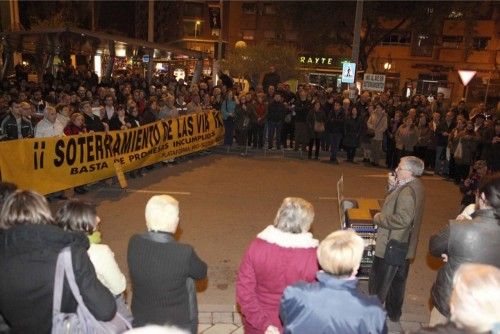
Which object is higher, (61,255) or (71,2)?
(71,2)

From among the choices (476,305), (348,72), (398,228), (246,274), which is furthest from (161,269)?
(348,72)

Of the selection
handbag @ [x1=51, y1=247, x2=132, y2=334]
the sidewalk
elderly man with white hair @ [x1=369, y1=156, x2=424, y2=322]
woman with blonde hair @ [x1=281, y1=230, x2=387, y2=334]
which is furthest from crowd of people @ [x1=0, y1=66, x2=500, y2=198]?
woman with blonde hair @ [x1=281, y1=230, x2=387, y2=334]

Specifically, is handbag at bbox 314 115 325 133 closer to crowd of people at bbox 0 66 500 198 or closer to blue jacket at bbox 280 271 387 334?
crowd of people at bbox 0 66 500 198

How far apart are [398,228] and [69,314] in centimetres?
334

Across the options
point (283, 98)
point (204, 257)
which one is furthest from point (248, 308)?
point (283, 98)

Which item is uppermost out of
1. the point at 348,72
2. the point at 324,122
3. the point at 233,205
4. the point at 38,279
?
the point at 348,72

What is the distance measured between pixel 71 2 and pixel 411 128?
3518 centimetres

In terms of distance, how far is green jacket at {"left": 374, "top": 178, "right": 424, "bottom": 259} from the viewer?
5160mm

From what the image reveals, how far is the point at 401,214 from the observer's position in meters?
5.16

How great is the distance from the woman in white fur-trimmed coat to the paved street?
6.29 ft

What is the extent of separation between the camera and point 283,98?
54.1ft

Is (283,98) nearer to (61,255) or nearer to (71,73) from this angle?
(71,73)

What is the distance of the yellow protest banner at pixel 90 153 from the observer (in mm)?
8797

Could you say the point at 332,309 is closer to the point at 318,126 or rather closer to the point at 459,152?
the point at 459,152
